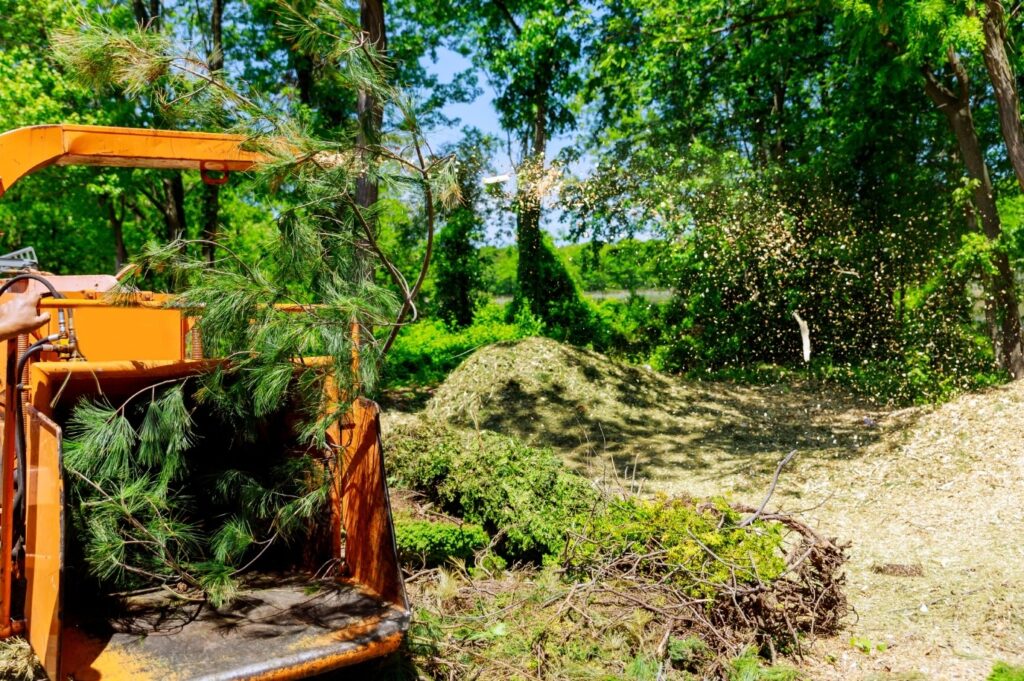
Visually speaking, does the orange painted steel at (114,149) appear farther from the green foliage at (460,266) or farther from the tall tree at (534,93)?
the green foliage at (460,266)

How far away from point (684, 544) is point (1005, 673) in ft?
5.37

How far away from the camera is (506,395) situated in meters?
10.7

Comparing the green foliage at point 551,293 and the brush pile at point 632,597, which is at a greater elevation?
the green foliage at point 551,293

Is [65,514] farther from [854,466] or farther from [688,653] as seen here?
[854,466]

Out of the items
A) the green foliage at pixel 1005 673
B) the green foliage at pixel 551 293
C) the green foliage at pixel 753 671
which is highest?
the green foliage at pixel 551 293

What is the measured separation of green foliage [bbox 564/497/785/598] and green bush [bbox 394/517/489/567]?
0.85 meters

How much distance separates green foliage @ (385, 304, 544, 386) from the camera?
13453mm

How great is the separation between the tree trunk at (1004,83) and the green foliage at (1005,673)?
707 centimetres

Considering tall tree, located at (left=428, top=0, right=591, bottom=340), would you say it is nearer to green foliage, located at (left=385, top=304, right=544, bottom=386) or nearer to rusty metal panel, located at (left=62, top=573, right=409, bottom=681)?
green foliage, located at (left=385, top=304, right=544, bottom=386)

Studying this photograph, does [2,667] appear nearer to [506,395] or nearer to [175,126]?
[175,126]

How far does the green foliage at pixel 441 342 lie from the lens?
13453 millimetres

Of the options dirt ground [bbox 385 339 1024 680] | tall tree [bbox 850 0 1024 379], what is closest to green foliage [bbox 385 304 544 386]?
dirt ground [bbox 385 339 1024 680]

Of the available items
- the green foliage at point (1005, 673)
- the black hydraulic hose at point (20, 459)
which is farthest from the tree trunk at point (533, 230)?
the black hydraulic hose at point (20, 459)

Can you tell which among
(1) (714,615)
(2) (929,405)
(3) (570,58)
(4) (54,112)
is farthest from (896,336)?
(4) (54,112)
